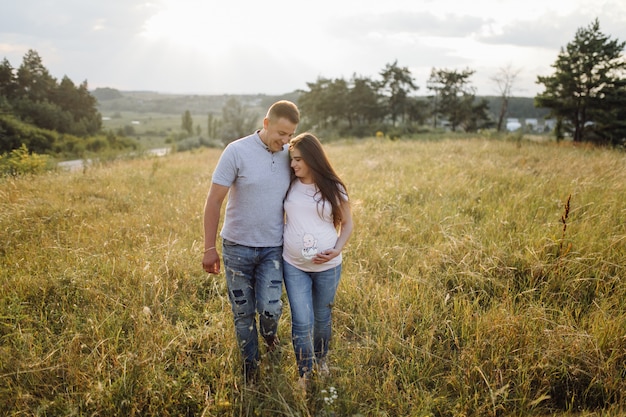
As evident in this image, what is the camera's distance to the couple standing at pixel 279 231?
256 cm

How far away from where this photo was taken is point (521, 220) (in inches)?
201

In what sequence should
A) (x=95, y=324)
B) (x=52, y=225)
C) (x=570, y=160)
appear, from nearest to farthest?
(x=95, y=324) < (x=52, y=225) < (x=570, y=160)

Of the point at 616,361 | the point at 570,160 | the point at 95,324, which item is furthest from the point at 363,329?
the point at 570,160

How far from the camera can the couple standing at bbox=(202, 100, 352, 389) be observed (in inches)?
101

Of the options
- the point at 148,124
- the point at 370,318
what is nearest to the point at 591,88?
the point at 370,318

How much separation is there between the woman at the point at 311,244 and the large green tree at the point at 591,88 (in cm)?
2563

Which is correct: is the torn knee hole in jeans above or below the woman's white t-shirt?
below

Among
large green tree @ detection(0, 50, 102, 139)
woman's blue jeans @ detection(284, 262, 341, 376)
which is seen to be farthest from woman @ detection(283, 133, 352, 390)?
large green tree @ detection(0, 50, 102, 139)

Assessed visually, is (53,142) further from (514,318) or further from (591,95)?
(591,95)

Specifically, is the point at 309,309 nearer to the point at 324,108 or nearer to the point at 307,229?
the point at 307,229

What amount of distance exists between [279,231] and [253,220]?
0.22m

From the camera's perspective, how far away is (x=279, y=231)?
2703mm

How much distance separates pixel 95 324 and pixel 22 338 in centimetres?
48

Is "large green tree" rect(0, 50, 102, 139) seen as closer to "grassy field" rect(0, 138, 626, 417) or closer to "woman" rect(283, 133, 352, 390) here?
"grassy field" rect(0, 138, 626, 417)
